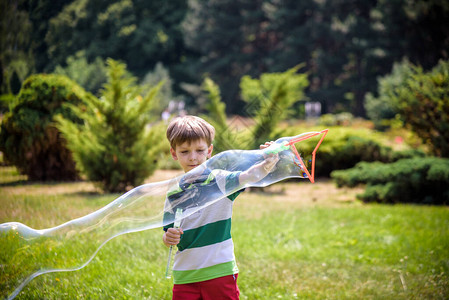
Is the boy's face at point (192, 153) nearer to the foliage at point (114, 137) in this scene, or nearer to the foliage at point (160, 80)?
the foliage at point (114, 137)

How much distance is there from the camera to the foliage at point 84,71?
5.82 metres

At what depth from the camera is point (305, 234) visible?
5.13 m

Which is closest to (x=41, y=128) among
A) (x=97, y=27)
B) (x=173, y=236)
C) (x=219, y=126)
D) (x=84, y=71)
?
(x=84, y=71)

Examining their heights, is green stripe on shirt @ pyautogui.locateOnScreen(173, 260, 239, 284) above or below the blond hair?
below

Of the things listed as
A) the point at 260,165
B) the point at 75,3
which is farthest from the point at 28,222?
the point at 75,3

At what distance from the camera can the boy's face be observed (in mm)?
2258

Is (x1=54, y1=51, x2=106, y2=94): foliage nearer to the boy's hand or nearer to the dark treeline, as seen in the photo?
the boy's hand

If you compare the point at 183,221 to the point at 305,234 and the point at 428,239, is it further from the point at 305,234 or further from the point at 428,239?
the point at 428,239

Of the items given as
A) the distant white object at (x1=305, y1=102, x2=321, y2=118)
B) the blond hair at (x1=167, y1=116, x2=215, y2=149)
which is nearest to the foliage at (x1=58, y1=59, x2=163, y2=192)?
the blond hair at (x1=167, y1=116, x2=215, y2=149)

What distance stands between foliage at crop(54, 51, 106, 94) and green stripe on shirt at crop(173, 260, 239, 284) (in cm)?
421

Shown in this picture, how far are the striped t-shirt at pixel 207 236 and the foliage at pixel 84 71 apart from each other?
400cm

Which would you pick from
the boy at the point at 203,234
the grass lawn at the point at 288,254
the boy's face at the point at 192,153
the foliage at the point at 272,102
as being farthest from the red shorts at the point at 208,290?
the foliage at the point at 272,102

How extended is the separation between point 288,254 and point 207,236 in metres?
2.41

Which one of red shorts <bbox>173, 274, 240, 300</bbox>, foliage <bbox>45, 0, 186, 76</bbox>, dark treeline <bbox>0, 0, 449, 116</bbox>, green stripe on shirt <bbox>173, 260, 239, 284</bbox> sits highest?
dark treeline <bbox>0, 0, 449, 116</bbox>
